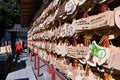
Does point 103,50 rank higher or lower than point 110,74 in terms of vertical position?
higher

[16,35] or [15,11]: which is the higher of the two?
[15,11]

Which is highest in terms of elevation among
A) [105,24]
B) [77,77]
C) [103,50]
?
[105,24]

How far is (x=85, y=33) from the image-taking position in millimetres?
3662

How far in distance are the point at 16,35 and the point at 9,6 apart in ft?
15.7

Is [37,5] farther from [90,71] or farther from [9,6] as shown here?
[9,6]

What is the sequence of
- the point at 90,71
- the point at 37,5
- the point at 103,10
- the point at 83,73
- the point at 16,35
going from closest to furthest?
the point at 103,10
the point at 90,71
the point at 83,73
the point at 37,5
the point at 16,35

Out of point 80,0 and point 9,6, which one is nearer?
point 80,0

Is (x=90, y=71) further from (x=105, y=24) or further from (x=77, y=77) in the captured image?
(x=105, y=24)

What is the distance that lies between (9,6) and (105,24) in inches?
1700

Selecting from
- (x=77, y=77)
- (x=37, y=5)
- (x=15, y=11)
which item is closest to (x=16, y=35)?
(x=15, y=11)

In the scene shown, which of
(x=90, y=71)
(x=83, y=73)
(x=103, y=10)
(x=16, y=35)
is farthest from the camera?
(x=16, y=35)

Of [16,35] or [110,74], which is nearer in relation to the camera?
[110,74]

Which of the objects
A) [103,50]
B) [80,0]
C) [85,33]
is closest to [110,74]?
[103,50]

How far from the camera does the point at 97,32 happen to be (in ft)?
10.6
